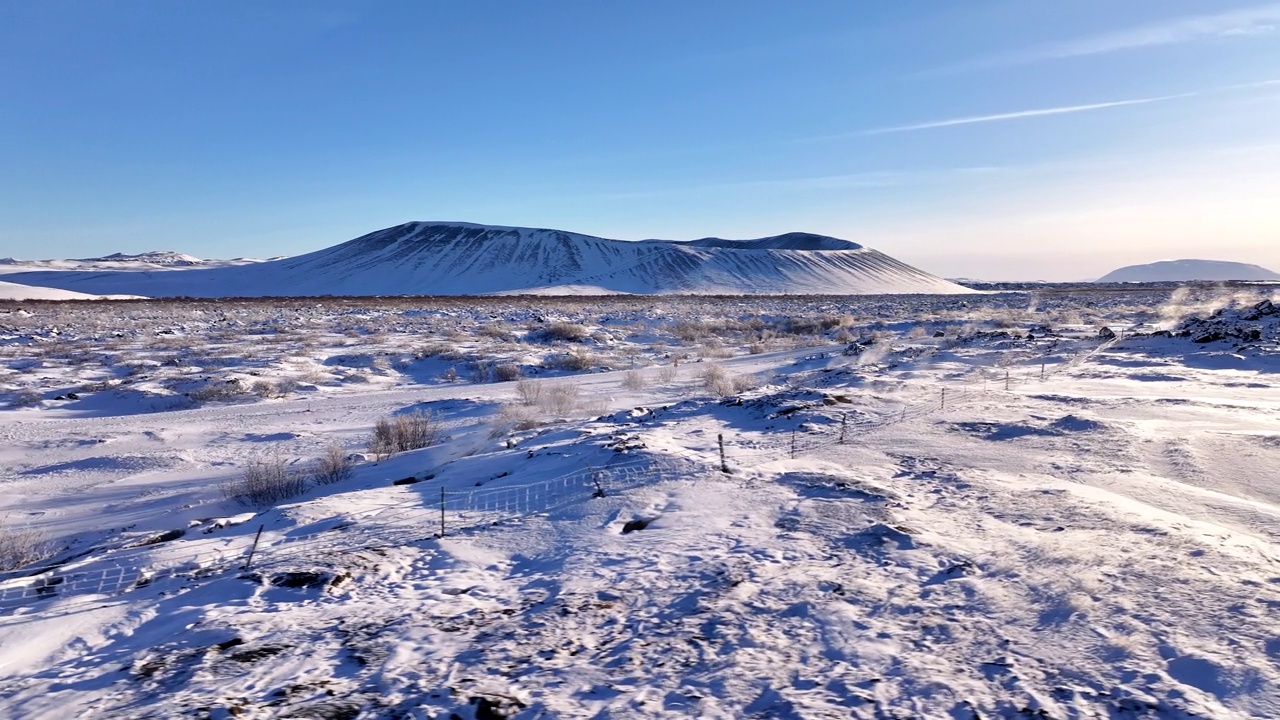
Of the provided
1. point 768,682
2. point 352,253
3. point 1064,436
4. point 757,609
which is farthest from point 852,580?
point 352,253

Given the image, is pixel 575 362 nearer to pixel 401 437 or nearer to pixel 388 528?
pixel 401 437

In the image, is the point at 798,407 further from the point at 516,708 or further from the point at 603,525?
the point at 516,708

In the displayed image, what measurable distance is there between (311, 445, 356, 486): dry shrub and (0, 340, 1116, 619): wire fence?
1.90 m

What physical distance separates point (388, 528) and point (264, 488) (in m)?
2.66

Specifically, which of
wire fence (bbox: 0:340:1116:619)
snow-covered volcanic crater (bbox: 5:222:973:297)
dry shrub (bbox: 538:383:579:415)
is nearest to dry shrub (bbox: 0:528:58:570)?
wire fence (bbox: 0:340:1116:619)

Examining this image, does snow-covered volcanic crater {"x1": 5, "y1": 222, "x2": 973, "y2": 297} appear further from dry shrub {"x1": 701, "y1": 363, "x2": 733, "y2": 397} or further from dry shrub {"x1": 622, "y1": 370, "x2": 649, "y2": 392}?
dry shrub {"x1": 701, "y1": 363, "x2": 733, "y2": 397}

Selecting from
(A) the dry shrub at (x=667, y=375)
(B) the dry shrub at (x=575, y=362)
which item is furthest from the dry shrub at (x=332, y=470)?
(B) the dry shrub at (x=575, y=362)

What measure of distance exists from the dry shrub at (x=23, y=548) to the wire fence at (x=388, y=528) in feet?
1.79

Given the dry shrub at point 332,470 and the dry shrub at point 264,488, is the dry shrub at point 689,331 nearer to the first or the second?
the dry shrub at point 332,470

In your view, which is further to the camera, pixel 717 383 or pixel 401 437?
pixel 717 383

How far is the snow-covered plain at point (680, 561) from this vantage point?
12.0ft

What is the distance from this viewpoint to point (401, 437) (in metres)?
10.5

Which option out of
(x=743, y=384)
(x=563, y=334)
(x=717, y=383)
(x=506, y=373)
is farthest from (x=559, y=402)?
(x=563, y=334)

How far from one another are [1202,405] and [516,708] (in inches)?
444
